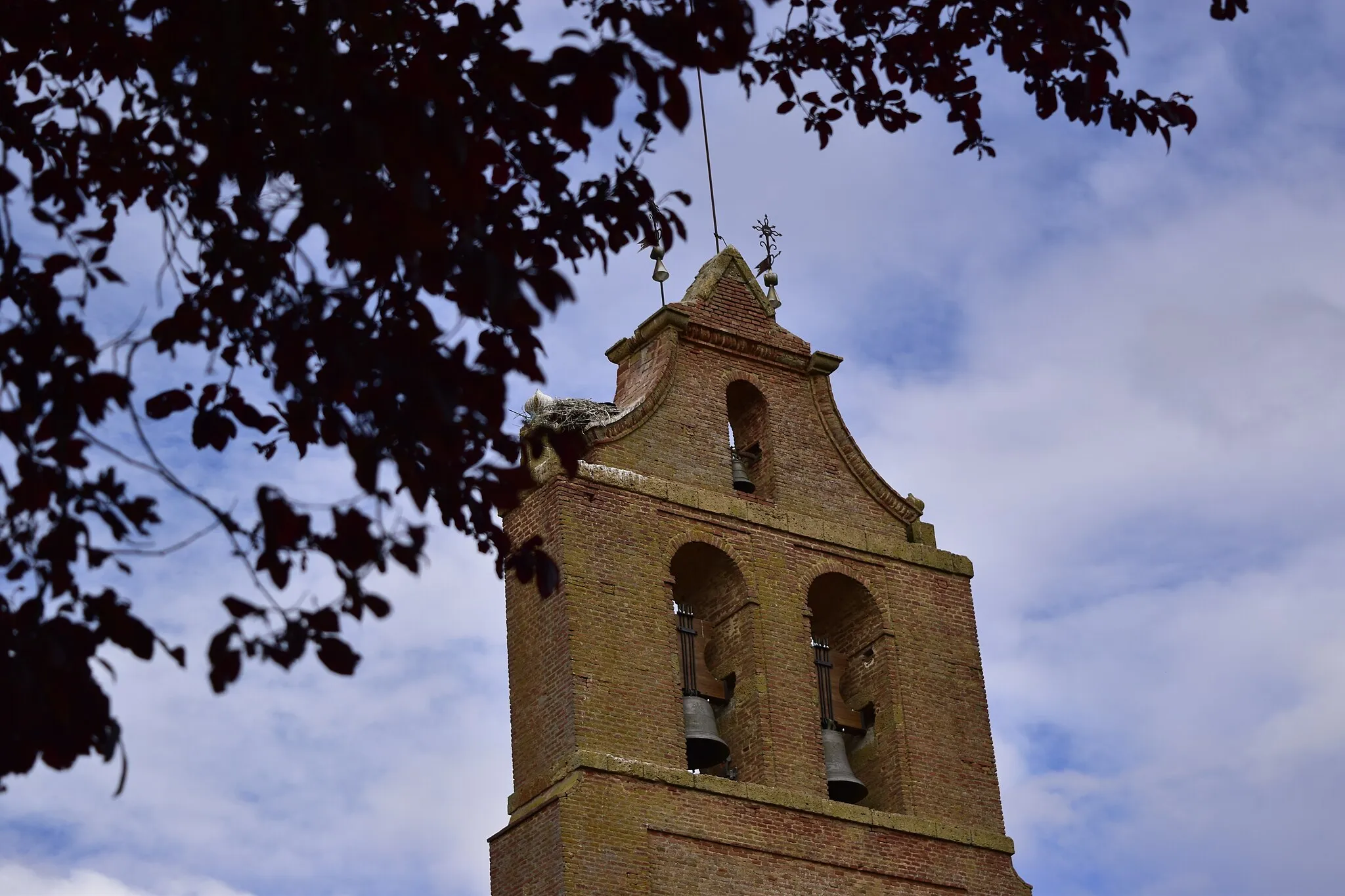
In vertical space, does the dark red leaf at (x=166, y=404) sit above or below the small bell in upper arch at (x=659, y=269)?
below

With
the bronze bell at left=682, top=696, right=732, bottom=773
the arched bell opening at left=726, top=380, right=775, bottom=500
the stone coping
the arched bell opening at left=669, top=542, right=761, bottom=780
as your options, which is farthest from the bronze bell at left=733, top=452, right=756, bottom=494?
the stone coping

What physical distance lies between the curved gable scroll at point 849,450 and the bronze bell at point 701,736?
3070 mm

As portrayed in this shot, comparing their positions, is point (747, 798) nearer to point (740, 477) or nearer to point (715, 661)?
point (715, 661)

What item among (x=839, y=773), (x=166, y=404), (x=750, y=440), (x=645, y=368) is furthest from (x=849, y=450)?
(x=166, y=404)

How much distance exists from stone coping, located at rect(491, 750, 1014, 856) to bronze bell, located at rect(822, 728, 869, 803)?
0.43 metres

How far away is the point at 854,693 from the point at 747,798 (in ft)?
7.50

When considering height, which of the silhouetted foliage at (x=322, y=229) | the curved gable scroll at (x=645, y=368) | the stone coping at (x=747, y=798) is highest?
the curved gable scroll at (x=645, y=368)

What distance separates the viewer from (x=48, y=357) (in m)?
5.93

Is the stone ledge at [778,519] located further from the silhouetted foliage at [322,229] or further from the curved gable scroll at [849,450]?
the silhouetted foliage at [322,229]

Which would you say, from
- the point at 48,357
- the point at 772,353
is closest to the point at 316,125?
the point at 48,357

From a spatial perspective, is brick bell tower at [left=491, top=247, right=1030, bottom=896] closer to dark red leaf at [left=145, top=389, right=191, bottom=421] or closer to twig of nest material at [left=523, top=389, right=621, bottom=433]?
twig of nest material at [left=523, top=389, right=621, bottom=433]

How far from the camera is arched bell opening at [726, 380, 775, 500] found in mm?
19328

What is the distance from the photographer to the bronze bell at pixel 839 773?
18219mm

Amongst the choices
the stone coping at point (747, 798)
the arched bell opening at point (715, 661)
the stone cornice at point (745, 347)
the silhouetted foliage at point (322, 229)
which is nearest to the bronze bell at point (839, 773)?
the stone coping at point (747, 798)
